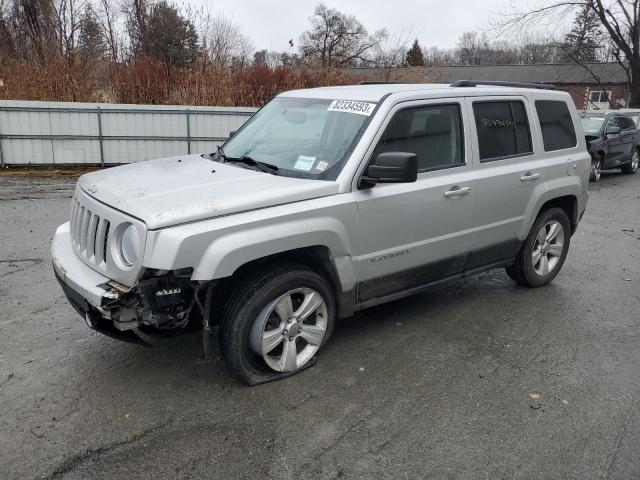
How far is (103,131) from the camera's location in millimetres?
14016

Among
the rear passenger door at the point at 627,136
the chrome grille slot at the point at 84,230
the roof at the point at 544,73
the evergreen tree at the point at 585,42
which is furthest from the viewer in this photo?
the roof at the point at 544,73

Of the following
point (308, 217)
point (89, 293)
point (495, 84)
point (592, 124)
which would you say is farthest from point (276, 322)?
point (592, 124)

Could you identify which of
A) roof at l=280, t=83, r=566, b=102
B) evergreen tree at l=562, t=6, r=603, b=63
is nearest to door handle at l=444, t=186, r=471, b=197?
roof at l=280, t=83, r=566, b=102

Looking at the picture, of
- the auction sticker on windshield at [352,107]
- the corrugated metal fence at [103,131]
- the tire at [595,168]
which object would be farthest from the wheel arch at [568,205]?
the corrugated metal fence at [103,131]

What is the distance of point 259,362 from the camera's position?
374 cm

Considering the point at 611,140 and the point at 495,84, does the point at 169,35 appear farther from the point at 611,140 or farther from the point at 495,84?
the point at 495,84

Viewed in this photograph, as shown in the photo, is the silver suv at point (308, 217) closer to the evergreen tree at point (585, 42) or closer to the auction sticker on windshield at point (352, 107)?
the auction sticker on windshield at point (352, 107)

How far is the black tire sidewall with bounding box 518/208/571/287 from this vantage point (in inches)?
215

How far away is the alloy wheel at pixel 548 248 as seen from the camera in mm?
5621

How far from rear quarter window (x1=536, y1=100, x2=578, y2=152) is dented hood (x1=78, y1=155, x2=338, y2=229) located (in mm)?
2680

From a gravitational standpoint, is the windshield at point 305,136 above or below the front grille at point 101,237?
above

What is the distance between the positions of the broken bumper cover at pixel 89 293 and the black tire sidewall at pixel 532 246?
3782mm

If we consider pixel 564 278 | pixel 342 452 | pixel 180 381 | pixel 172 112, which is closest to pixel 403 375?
pixel 342 452

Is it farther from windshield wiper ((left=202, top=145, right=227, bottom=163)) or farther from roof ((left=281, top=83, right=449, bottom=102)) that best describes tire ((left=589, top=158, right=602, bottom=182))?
windshield wiper ((left=202, top=145, right=227, bottom=163))
